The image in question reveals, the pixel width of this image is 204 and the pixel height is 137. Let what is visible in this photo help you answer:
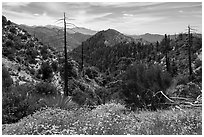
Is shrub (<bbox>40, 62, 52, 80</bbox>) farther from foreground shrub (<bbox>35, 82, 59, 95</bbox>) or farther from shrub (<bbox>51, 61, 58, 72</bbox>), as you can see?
foreground shrub (<bbox>35, 82, 59, 95</bbox>)

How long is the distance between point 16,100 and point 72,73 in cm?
2292

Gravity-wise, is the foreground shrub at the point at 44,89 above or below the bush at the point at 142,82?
below

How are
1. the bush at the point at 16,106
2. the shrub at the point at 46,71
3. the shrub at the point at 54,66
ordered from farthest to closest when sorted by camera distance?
the shrub at the point at 54,66 → the shrub at the point at 46,71 → the bush at the point at 16,106

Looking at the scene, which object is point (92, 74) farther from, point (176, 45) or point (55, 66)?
point (176, 45)

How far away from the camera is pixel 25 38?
36.4 m

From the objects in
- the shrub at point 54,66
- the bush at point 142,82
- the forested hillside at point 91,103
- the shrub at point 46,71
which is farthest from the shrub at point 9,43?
the bush at point 142,82

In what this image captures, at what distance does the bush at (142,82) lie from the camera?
38.0 feet

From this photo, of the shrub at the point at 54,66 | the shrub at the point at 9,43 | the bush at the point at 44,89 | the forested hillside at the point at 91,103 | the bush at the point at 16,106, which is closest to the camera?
the forested hillside at the point at 91,103

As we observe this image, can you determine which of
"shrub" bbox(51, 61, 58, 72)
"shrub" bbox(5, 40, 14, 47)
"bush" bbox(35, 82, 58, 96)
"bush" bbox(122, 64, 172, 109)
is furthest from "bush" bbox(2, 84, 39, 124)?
"shrub" bbox(5, 40, 14, 47)

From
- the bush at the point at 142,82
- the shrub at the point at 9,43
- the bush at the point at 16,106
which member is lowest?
the bush at the point at 16,106

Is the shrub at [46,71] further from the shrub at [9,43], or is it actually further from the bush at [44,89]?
the bush at [44,89]

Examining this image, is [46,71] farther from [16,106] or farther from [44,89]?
[16,106]

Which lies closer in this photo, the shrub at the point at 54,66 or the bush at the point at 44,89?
the bush at the point at 44,89

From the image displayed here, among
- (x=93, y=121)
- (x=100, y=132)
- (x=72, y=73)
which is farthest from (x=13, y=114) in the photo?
(x=72, y=73)
